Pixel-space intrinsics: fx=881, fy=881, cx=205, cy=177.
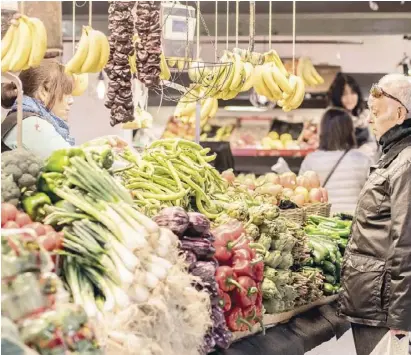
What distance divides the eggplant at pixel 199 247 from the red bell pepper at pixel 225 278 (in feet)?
0.57

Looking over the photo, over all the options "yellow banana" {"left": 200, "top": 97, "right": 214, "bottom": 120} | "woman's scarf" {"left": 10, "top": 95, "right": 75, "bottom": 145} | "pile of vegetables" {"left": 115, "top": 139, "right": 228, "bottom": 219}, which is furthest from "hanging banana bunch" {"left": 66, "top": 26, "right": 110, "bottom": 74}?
"yellow banana" {"left": 200, "top": 97, "right": 214, "bottom": 120}

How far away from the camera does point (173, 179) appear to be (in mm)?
3959

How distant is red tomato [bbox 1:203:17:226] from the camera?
2.59 m

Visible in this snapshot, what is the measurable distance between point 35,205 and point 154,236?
0.39 m

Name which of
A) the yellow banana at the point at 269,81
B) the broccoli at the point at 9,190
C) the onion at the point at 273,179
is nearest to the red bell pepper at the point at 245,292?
the broccoli at the point at 9,190

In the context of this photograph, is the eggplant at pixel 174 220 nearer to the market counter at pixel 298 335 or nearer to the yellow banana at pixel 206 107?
the market counter at pixel 298 335

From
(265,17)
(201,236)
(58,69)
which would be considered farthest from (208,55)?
(201,236)

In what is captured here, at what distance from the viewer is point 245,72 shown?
5.32m

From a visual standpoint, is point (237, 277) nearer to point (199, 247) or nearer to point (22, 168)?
point (199, 247)

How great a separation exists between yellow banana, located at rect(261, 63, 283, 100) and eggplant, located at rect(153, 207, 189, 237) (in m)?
2.57

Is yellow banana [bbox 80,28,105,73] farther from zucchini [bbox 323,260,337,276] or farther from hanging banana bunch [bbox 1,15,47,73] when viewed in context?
zucchini [bbox 323,260,337,276]

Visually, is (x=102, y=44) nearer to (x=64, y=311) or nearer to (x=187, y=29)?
(x=187, y=29)

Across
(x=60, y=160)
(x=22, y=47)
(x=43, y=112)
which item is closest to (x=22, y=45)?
(x=22, y=47)

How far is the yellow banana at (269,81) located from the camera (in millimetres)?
5629
